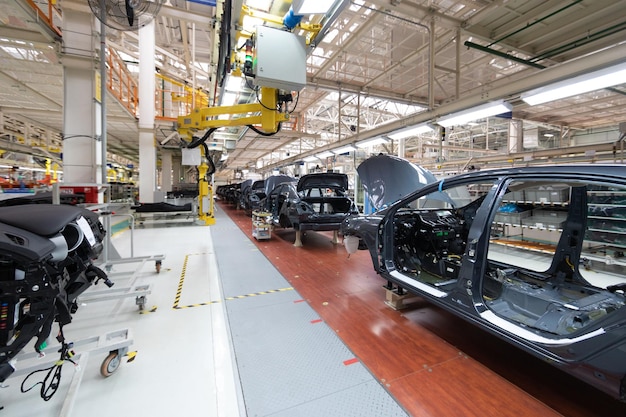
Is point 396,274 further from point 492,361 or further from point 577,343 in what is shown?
point 577,343

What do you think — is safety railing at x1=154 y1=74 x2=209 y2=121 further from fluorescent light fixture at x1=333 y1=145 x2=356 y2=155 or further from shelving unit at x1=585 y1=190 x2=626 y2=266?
shelving unit at x1=585 y1=190 x2=626 y2=266

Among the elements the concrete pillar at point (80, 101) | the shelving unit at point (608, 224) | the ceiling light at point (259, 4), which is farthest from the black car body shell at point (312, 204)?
the shelving unit at point (608, 224)

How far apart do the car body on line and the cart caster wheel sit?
2356mm

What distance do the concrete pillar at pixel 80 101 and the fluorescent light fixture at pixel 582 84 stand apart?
20.0ft

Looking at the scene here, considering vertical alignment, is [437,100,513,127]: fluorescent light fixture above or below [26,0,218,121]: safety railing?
below

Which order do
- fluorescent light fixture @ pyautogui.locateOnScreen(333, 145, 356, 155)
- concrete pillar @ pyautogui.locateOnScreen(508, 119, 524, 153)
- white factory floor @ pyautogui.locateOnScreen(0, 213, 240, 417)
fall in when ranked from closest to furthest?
white factory floor @ pyautogui.locateOnScreen(0, 213, 240, 417) → fluorescent light fixture @ pyautogui.locateOnScreen(333, 145, 356, 155) → concrete pillar @ pyautogui.locateOnScreen(508, 119, 524, 153)

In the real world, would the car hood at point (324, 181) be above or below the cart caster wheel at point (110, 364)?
above

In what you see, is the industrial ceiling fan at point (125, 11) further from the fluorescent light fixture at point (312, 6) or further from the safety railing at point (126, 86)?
the fluorescent light fixture at point (312, 6)

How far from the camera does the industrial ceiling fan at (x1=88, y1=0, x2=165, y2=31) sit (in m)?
2.79

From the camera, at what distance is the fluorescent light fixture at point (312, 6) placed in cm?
245

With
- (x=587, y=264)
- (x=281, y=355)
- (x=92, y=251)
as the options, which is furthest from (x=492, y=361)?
(x=587, y=264)

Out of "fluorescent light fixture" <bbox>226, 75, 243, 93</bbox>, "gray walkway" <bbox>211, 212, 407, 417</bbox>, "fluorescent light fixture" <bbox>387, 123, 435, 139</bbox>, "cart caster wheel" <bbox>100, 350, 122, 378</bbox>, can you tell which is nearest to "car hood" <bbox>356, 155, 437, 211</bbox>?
"fluorescent light fixture" <bbox>387, 123, 435, 139</bbox>

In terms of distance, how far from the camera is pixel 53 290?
1.45m

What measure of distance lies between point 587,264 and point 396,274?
4428 mm
